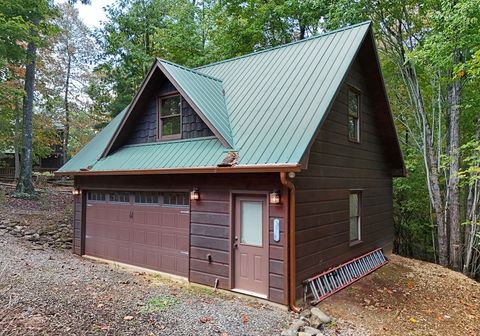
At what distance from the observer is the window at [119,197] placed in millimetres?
9103

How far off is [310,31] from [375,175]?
32.7 feet

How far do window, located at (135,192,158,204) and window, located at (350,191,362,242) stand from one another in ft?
15.9

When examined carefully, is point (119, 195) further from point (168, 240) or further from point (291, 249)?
point (291, 249)

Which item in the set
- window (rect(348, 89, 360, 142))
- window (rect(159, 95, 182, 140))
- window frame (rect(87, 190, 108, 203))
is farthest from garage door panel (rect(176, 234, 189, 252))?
window (rect(348, 89, 360, 142))

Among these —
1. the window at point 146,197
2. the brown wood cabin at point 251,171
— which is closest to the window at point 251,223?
the brown wood cabin at point 251,171

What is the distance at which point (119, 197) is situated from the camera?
30.6 ft

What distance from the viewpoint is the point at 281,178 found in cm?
573

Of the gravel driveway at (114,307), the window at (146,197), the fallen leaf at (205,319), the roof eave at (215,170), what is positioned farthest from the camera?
the window at (146,197)

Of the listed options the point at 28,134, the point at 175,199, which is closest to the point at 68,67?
the point at 28,134

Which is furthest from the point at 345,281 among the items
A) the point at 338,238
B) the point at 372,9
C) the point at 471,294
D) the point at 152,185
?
the point at 372,9

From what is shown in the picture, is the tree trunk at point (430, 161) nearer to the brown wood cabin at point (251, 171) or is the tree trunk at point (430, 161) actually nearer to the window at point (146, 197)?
the brown wood cabin at point (251, 171)

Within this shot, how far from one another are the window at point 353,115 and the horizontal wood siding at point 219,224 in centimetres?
323

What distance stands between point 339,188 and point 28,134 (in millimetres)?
13556

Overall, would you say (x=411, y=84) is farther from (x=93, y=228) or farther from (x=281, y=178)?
(x=93, y=228)
